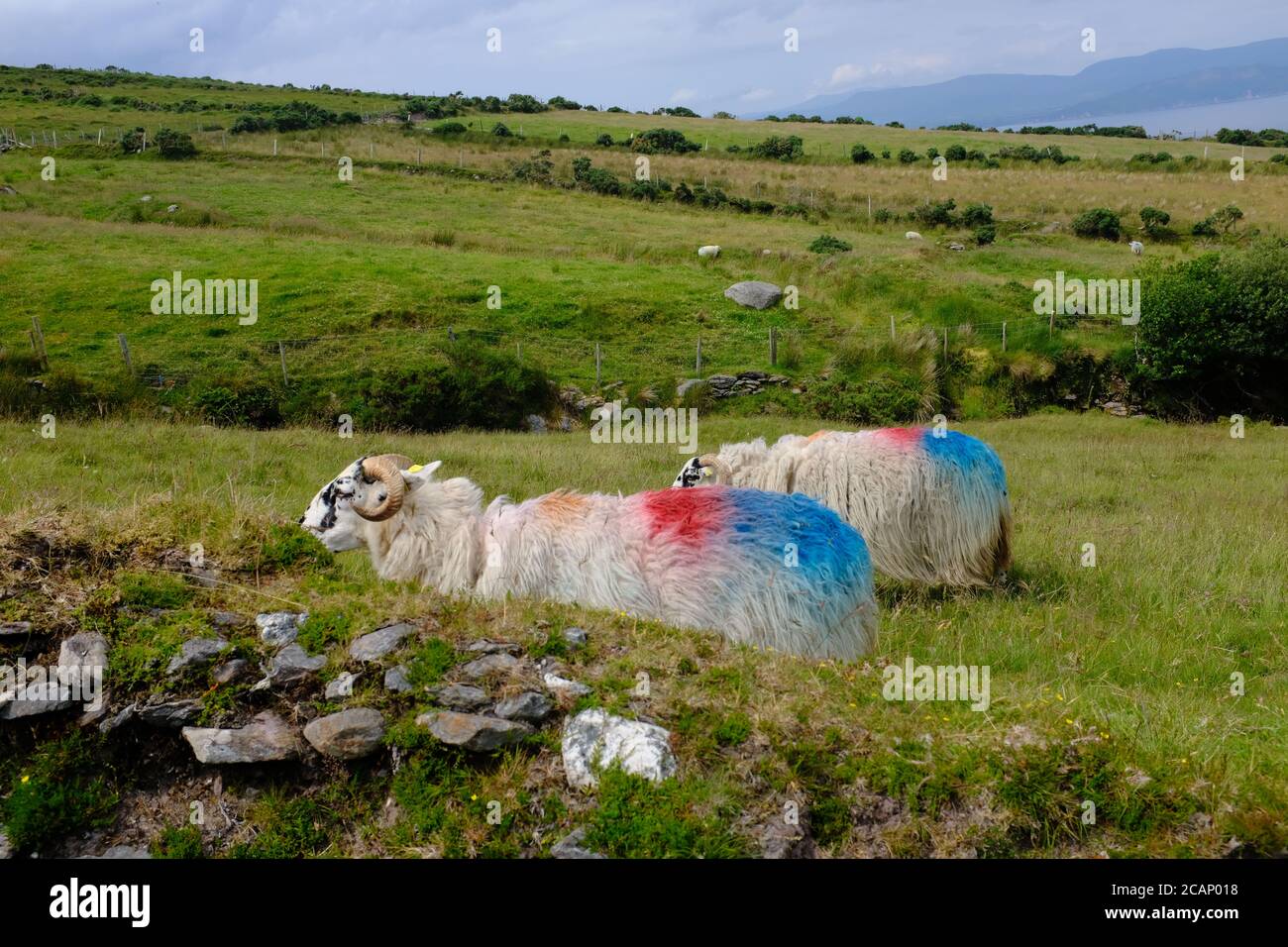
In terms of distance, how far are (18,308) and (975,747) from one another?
105 ft

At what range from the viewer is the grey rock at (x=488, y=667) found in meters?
6.20

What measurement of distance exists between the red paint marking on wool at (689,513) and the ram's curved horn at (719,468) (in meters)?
3.61

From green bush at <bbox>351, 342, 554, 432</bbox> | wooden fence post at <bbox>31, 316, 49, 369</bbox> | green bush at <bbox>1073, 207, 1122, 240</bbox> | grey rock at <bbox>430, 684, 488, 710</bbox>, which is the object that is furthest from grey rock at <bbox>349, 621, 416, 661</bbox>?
green bush at <bbox>1073, 207, 1122, 240</bbox>

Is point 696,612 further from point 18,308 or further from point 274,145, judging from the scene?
point 274,145

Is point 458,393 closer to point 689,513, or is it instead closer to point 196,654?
point 689,513

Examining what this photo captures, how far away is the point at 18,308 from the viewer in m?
28.9

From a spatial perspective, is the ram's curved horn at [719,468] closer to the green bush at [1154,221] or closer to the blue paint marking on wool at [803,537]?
the blue paint marking on wool at [803,537]

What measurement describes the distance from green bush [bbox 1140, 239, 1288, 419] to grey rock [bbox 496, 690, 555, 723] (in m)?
31.8

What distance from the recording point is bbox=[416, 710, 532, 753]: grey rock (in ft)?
18.6

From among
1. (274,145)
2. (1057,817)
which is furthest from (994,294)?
(274,145)

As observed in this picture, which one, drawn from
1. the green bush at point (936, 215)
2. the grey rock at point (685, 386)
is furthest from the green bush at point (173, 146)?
the green bush at point (936, 215)

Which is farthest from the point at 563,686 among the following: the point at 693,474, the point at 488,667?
the point at 693,474

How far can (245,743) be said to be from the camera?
18.9ft
